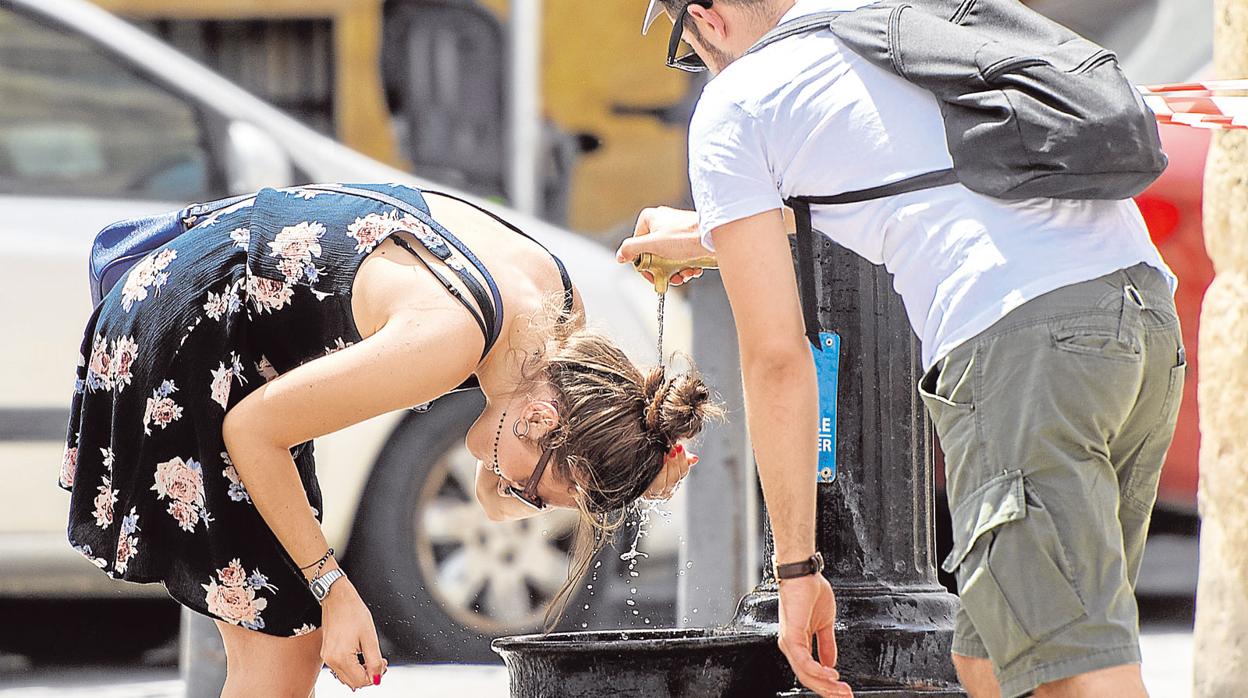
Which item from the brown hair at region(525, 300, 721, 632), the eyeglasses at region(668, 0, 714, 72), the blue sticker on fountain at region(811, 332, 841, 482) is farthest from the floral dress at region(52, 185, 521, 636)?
the blue sticker on fountain at region(811, 332, 841, 482)

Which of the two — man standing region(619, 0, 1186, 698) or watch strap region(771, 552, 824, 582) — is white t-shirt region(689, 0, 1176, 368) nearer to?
man standing region(619, 0, 1186, 698)

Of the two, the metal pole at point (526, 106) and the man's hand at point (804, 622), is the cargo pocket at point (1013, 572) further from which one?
the metal pole at point (526, 106)

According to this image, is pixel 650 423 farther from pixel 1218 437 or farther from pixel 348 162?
pixel 348 162

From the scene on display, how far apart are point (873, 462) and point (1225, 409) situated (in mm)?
1250

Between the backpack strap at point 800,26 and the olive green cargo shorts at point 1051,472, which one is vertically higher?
the backpack strap at point 800,26

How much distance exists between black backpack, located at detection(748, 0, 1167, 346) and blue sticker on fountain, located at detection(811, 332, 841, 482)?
707 millimetres

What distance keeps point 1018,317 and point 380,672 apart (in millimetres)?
1081

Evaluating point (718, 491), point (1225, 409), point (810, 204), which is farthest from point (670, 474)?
point (1225, 409)

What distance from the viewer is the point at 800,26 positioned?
2297 mm

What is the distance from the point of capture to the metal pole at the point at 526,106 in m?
8.48

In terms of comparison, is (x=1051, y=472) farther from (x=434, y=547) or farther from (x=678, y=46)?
(x=434, y=547)

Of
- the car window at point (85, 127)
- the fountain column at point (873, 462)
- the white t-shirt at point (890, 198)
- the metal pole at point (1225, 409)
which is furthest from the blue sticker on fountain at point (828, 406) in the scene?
the car window at point (85, 127)

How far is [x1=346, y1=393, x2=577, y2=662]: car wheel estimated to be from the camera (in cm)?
521

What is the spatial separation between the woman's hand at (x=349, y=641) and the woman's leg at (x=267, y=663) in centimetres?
23
